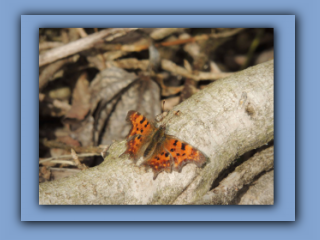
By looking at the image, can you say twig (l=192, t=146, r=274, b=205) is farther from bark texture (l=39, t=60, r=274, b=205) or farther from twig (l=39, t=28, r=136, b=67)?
twig (l=39, t=28, r=136, b=67)

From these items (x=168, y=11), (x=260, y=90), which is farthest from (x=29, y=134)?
(x=260, y=90)

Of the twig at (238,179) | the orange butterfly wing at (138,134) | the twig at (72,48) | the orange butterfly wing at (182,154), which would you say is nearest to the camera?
the orange butterfly wing at (182,154)

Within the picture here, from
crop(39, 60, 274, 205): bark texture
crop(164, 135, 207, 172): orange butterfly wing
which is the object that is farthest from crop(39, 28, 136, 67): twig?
crop(164, 135, 207, 172): orange butterfly wing

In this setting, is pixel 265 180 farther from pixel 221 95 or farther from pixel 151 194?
pixel 151 194

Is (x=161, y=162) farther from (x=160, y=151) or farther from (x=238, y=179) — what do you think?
(x=238, y=179)

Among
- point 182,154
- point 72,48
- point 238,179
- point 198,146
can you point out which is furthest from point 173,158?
point 72,48

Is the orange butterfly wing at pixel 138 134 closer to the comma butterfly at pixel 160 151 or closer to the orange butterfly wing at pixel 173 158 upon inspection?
the comma butterfly at pixel 160 151

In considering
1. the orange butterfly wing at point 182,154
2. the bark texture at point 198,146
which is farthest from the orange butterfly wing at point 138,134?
the orange butterfly wing at point 182,154
